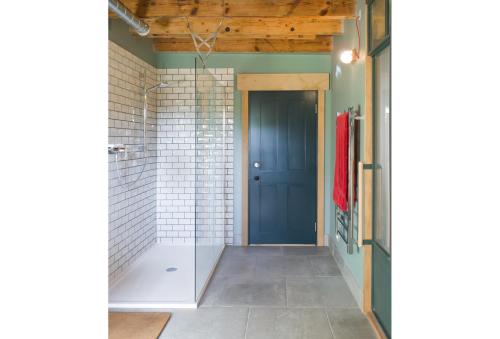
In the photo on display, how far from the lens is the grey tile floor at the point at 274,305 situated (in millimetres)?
2533

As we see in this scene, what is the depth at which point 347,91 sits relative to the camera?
3580 mm

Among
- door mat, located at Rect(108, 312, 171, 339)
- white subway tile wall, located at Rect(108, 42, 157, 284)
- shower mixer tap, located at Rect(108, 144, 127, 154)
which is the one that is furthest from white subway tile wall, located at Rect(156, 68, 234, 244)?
door mat, located at Rect(108, 312, 171, 339)

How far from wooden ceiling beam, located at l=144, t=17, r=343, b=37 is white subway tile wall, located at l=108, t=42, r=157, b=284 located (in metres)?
0.47

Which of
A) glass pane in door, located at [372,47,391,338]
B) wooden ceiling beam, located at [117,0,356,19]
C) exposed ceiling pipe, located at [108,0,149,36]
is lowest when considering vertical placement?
glass pane in door, located at [372,47,391,338]

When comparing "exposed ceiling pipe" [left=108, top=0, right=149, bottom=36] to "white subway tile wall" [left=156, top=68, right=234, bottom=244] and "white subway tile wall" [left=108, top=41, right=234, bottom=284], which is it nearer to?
"white subway tile wall" [left=108, top=41, right=234, bottom=284]

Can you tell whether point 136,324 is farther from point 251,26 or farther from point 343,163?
point 251,26

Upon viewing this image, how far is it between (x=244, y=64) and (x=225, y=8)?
140 cm

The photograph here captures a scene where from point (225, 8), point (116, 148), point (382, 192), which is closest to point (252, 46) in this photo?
point (225, 8)

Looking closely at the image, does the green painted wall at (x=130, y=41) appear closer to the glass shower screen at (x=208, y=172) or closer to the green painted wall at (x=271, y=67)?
the green painted wall at (x=271, y=67)

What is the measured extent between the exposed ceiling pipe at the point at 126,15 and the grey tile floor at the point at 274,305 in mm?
2283

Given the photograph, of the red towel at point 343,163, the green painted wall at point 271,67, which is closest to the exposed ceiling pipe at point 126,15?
the green painted wall at point 271,67

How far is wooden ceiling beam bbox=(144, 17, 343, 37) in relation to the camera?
155 inches

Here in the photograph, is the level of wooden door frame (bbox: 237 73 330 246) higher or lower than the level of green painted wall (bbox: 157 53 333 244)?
lower
